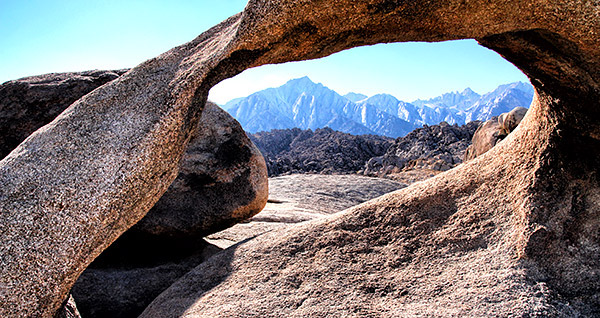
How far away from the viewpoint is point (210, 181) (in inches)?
203

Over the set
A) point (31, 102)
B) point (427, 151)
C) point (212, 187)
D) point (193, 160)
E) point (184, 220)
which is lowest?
point (427, 151)

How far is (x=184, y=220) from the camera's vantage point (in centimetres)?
477

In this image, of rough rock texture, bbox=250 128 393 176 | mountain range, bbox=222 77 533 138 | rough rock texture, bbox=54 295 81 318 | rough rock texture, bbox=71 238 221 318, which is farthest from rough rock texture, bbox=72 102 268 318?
mountain range, bbox=222 77 533 138

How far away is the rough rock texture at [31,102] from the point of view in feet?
14.7

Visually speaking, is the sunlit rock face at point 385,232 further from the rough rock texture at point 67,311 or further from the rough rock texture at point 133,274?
the rough rock texture at point 133,274

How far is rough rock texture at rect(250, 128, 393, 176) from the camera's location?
92.9 ft

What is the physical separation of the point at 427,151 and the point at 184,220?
25.7m

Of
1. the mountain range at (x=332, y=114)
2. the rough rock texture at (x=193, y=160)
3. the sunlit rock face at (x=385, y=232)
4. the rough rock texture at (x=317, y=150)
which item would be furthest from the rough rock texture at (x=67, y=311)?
the mountain range at (x=332, y=114)

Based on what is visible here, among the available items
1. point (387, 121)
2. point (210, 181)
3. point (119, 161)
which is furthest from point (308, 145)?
point (387, 121)

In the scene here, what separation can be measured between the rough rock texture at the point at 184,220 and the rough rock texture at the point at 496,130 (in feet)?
12.4

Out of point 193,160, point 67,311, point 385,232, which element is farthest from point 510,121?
point 67,311

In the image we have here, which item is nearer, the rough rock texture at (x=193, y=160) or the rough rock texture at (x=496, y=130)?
the rough rock texture at (x=193, y=160)

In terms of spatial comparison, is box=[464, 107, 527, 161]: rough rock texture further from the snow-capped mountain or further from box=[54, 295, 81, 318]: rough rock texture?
the snow-capped mountain

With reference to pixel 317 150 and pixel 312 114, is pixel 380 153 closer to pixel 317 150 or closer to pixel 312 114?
pixel 317 150
